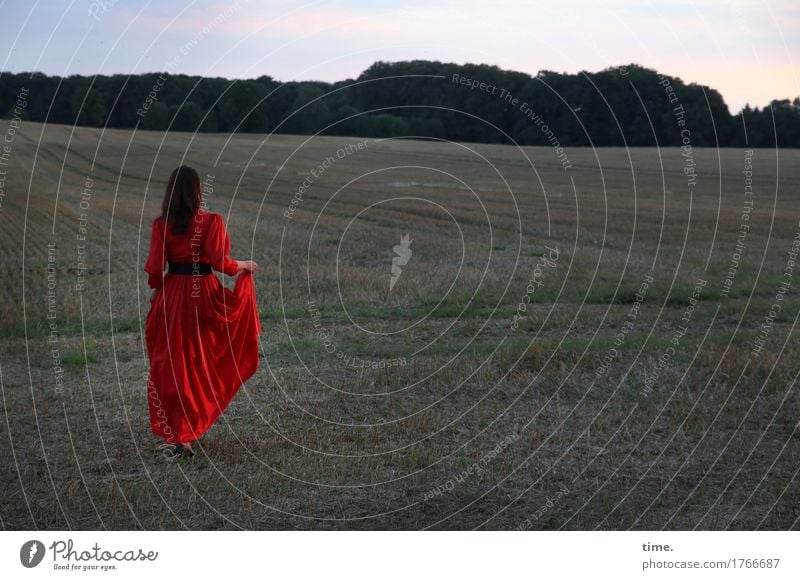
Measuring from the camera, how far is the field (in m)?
5.52

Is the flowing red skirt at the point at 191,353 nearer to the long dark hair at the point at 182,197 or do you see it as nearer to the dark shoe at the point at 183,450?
the dark shoe at the point at 183,450

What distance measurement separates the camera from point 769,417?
679 cm

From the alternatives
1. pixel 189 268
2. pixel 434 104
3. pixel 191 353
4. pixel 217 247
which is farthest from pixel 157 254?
pixel 434 104

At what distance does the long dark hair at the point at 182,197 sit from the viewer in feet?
18.7

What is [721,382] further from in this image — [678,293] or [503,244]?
[503,244]

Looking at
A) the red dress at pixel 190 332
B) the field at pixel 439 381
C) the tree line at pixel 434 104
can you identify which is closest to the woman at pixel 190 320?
the red dress at pixel 190 332

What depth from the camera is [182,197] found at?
570 cm

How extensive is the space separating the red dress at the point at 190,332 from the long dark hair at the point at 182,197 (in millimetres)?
59

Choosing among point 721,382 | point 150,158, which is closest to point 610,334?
point 721,382

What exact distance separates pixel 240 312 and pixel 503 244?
9178mm

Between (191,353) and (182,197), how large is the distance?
39.6 inches

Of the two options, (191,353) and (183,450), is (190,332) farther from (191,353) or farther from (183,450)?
(183,450)

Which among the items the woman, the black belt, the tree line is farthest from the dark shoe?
the tree line
